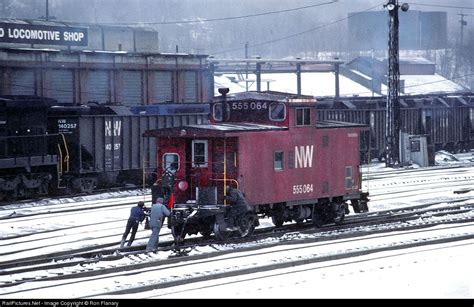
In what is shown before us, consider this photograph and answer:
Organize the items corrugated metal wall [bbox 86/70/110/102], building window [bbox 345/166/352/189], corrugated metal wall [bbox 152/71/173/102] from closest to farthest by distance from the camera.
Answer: building window [bbox 345/166/352/189]
corrugated metal wall [bbox 86/70/110/102]
corrugated metal wall [bbox 152/71/173/102]

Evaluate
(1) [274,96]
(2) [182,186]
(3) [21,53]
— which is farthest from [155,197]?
(3) [21,53]

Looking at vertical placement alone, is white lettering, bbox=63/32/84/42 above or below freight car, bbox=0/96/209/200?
above

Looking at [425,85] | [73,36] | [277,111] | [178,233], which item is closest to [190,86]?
[73,36]

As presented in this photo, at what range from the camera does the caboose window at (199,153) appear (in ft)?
73.5

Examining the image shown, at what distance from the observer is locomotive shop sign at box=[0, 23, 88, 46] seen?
50438 millimetres

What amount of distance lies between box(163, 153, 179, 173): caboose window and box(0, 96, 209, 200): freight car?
1002cm

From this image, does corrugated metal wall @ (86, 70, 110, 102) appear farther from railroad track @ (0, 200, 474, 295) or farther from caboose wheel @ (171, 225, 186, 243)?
caboose wheel @ (171, 225, 186, 243)

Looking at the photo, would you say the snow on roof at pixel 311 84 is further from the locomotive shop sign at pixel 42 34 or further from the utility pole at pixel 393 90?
the utility pole at pixel 393 90

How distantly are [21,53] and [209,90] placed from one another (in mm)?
15926

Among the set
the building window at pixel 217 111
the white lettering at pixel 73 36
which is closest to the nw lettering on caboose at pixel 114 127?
the building window at pixel 217 111

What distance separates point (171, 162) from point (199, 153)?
0.82 m

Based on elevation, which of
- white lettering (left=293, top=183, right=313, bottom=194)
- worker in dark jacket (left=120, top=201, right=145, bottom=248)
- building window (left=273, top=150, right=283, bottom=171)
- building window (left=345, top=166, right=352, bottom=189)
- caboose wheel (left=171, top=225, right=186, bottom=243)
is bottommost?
caboose wheel (left=171, top=225, right=186, bottom=243)

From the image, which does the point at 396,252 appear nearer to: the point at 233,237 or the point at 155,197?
the point at 233,237

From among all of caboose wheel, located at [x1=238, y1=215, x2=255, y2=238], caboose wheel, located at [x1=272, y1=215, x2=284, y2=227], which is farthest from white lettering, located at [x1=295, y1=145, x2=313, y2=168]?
caboose wheel, located at [x1=238, y1=215, x2=255, y2=238]
